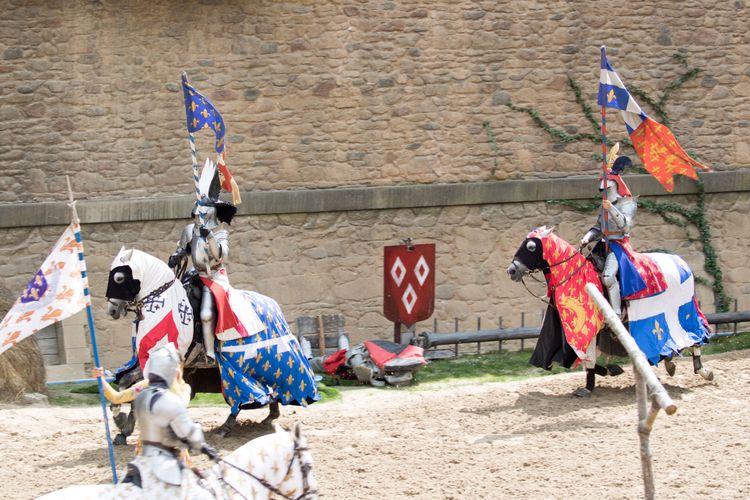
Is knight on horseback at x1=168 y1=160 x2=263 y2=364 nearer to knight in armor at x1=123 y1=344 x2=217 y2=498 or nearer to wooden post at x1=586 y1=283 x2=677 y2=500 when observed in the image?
knight in armor at x1=123 y1=344 x2=217 y2=498

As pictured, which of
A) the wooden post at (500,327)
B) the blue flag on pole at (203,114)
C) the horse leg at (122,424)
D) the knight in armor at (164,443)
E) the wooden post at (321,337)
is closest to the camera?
the knight in armor at (164,443)

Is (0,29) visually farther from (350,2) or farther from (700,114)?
(700,114)

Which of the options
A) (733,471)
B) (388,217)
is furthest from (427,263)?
(733,471)

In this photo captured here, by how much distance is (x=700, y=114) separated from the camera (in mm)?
14711

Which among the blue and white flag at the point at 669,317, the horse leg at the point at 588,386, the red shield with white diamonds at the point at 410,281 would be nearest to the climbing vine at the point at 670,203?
the red shield with white diamonds at the point at 410,281

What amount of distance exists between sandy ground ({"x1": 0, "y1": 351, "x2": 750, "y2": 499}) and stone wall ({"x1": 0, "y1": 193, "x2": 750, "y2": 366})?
2391 millimetres

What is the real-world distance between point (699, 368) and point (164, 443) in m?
6.51

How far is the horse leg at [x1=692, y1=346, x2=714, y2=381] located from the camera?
10883 millimetres

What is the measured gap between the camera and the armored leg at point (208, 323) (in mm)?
9156

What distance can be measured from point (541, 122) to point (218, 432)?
6.41 metres

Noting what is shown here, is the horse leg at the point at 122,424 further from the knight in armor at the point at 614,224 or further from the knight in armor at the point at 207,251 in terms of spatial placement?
the knight in armor at the point at 614,224

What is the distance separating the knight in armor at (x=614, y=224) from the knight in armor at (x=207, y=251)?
132 inches

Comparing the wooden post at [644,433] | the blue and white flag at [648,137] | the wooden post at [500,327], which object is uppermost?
→ the blue and white flag at [648,137]

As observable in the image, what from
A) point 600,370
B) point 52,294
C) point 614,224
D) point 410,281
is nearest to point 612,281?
point 614,224
